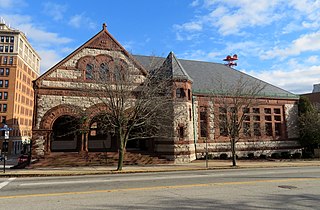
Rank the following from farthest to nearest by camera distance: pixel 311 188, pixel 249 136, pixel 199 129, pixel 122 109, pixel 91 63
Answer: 1. pixel 249 136
2. pixel 199 129
3. pixel 91 63
4. pixel 122 109
5. pixel 311 188

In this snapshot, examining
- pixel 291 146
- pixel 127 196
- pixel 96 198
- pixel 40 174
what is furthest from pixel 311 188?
pixel 291 146

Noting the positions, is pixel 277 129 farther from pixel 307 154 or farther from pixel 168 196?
pixel 168 196

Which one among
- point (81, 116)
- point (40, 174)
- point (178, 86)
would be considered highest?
point (178, 86)

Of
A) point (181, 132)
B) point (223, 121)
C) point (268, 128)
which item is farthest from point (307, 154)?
point (181, 132)

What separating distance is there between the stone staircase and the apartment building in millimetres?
47601

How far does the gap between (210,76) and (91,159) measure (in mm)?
17256

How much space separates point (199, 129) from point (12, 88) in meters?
57.1

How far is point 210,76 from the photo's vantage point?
30531 mm

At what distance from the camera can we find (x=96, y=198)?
8.07 metres

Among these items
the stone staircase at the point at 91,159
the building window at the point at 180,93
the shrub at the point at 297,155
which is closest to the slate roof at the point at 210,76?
the building window at the point at 180,93

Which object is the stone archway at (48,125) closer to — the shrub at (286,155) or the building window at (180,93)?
the building window at (180,93)

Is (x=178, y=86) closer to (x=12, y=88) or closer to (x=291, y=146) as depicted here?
(x=291, y=146)

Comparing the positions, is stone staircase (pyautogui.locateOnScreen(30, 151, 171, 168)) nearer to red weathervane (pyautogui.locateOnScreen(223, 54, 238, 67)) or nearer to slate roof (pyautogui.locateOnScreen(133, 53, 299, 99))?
slate roof (pyautogui.locateOnScreen(133, 53, 299, 99))

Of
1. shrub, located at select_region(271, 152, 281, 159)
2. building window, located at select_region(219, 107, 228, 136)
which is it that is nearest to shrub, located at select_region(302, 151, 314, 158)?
shrub, located at select_region(271, 152, 281, 159)
